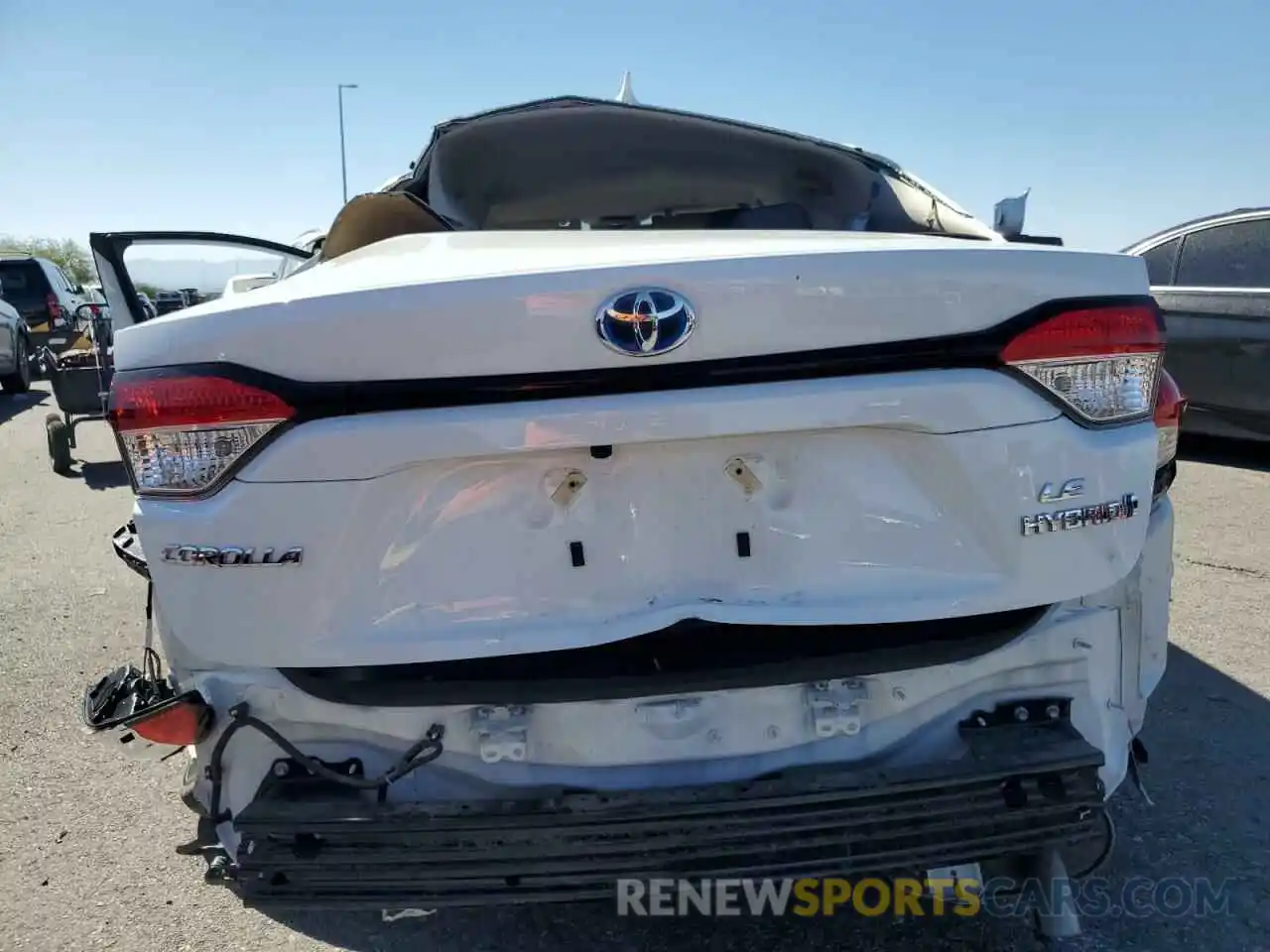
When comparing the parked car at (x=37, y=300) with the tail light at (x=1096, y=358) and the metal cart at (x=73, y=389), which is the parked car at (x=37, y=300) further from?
the tail light at (x=1096, y=358)

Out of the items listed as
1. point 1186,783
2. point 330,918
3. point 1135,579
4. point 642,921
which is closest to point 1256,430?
point 1186,783

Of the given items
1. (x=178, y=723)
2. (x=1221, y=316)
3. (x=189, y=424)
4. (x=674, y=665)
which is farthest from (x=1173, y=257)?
(x=178, y=723)

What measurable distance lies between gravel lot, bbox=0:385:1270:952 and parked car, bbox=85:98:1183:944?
A: 64cm

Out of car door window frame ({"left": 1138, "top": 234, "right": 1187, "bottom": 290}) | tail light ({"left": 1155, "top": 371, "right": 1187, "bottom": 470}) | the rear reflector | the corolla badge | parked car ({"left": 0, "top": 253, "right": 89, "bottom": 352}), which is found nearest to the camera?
the corolla badge

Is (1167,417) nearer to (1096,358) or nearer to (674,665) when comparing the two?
(1096,358)

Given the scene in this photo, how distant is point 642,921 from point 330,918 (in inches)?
30.4

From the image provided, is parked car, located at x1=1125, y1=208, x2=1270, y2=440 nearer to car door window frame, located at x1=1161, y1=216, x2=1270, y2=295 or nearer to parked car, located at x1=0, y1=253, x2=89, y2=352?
car door window frame, located at x1=1161, y1=216, x2=1270, y2=295

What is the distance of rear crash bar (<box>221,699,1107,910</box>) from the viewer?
64.4 inches

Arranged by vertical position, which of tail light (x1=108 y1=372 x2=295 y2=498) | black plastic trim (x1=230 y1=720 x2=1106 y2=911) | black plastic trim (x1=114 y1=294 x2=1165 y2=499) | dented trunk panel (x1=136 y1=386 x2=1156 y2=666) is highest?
black plastic trim (x1=114 y1=294 x2=1165 y2=499)

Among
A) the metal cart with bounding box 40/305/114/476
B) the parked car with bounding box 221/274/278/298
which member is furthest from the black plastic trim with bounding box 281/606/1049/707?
the metal cart with bounding box 40/305/114/476

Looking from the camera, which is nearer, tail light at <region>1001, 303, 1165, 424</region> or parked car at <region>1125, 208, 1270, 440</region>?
tail light at <region>1001, 303, 1165, 424</region>

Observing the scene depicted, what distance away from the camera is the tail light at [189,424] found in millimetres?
1620

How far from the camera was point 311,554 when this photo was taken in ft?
5.40

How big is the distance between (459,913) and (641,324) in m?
1.61
